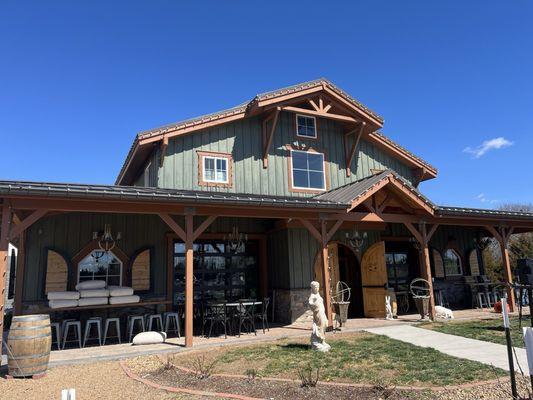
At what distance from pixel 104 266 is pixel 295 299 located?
5.45m

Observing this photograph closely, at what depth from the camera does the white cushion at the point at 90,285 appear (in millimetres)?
9961

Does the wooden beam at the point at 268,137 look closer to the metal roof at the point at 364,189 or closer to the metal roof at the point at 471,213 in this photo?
the metal roof at the point at 364,189

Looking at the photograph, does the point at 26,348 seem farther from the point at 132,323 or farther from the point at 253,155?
the point at 253,155

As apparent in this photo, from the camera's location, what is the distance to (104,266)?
35.4 feet

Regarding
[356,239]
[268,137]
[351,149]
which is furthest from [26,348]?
[351,149]

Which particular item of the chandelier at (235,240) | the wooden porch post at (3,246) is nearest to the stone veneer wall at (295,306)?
the chandelier at (235,240)

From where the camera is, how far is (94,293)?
9695 mm

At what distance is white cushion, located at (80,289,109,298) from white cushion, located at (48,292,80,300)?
13cm

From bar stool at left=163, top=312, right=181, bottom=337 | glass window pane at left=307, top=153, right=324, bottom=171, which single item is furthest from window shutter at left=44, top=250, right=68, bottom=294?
glass window pane at left=307, top=153, right=324, bottom=171

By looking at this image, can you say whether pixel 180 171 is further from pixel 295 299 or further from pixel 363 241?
pixel 363 241

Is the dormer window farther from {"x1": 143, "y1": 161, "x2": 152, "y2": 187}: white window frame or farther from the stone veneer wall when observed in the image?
the stone veneer wall

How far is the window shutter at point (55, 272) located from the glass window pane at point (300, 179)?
7306mm

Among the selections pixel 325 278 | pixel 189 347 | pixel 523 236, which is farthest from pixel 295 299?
pixel 523 236

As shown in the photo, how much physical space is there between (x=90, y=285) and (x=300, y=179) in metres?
7.28
